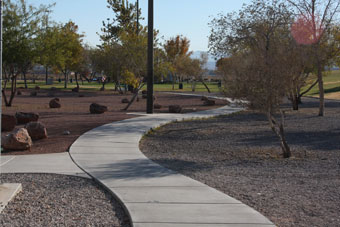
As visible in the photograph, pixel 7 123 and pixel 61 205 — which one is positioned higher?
pixel 7 123

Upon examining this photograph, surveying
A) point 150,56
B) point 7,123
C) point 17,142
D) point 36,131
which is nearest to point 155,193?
point 17,142

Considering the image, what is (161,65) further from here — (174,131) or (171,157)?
(171,157)

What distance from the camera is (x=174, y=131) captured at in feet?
56.6

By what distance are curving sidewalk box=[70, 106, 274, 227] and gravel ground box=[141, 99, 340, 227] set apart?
39 centimetres

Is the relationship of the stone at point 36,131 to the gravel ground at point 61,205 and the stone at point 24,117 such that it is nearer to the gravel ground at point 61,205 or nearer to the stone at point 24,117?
the stone at point 24,117

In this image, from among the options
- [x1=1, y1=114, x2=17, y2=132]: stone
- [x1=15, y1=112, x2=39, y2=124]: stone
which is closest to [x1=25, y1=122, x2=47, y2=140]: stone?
[x1=1, y1=114, x2=17, y2=132]: stone

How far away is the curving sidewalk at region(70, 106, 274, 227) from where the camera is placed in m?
6.26

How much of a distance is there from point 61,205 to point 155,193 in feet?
4.65

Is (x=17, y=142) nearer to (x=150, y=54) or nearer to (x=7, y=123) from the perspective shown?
(x=7, y=123)

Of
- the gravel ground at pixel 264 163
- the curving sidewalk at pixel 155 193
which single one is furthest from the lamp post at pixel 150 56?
the curving sidewalk at pixel 155 193

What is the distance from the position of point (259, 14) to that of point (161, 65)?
23.8 feet

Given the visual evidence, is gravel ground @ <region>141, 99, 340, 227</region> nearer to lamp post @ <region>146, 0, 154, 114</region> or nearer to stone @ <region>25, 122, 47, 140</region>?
stone @ <region>25, 122, 47, 140</region>

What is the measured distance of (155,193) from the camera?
766 centimetres

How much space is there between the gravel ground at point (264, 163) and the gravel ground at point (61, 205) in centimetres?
196
